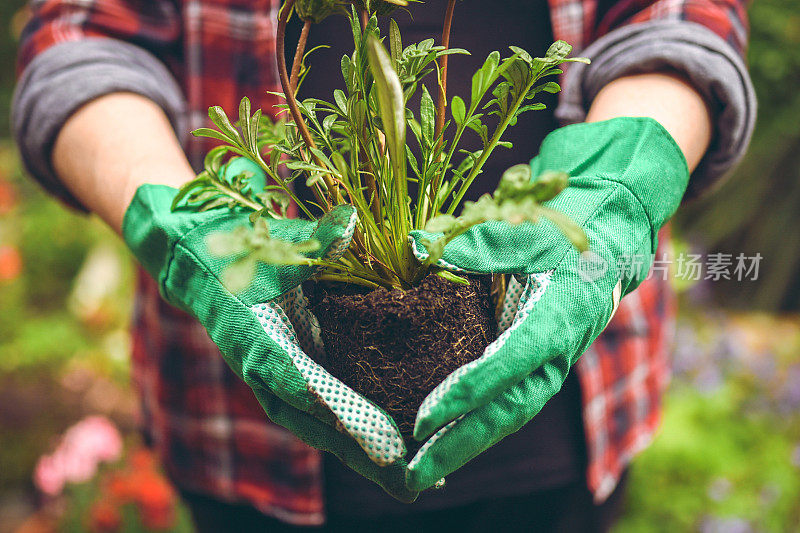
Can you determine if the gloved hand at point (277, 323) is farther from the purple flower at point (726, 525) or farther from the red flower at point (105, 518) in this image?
the purple flower at point (726, 525)

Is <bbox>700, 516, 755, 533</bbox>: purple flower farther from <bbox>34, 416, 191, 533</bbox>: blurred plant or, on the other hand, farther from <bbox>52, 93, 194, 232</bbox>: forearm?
<bbox>52, 93, 194, 232</bbox>: forearm

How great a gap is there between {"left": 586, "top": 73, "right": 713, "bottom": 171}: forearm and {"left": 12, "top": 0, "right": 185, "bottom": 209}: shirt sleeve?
597 millimetres

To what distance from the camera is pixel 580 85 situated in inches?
31.8

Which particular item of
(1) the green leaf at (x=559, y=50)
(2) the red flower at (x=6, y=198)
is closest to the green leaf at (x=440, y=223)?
(1) the green leaf at (x=559, y=50)

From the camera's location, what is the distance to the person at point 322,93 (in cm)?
75

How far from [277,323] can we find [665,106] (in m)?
0.53

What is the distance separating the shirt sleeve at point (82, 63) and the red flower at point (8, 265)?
171 centimetres

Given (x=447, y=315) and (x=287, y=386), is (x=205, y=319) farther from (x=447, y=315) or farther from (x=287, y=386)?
(x=447, y=315)

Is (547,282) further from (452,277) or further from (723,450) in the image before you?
(723,450)

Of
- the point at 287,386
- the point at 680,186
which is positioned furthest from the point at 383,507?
the point at 680,186

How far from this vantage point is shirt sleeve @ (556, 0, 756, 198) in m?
0.74

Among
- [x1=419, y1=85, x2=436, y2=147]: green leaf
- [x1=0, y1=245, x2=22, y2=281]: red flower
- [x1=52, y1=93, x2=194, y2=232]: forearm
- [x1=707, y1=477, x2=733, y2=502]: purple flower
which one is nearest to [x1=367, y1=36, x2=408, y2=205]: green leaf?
[x1=419, y1=85, x2=436, y2=147]: green leaf

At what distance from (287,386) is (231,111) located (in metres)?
0.46

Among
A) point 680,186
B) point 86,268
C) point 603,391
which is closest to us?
point 680,186
